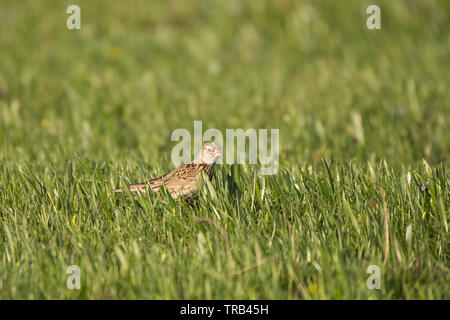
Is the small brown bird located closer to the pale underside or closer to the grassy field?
the pale underside

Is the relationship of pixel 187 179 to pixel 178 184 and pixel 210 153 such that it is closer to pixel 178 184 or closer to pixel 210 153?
pixel 178 184

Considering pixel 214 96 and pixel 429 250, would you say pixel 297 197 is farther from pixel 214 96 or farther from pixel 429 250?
pixel 214 96

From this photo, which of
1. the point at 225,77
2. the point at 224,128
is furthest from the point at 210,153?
the point at 225,77

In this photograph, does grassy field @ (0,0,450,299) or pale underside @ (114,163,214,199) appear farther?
pale underside @ (114,163,214,199)

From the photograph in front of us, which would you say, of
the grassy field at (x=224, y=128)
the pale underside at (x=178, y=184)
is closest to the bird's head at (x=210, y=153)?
the pale underside at (x=178, y=184)

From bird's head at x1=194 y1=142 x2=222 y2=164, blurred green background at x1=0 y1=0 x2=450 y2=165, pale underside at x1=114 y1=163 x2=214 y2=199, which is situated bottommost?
pale underside at x1=114 y1=163 x2=214 y2=199

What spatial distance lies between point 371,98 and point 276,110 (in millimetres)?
1537

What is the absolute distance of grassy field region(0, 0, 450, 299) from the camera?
12.8 feet

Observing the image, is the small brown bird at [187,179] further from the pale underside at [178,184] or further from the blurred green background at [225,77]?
the blurred green background at [225,77]

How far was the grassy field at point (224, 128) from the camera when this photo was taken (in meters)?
3.90

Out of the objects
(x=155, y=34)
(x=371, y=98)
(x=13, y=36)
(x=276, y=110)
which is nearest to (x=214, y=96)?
(x=276, y=110)

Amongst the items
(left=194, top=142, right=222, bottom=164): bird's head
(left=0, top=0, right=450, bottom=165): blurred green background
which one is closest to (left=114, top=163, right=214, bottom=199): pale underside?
(left=194, top=142, right=222, bottom=164): bird's head

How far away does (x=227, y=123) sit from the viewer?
8836mm

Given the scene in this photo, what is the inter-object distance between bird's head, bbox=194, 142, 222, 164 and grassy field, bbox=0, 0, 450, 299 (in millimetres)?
310
